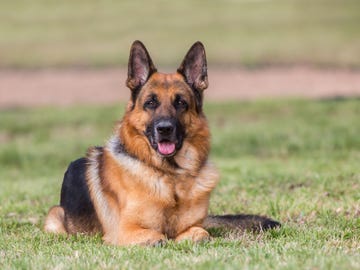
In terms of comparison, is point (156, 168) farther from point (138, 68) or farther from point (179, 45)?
point (179, 45)

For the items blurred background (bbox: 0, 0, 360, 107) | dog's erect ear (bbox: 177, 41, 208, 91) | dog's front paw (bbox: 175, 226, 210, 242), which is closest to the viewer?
dog's front paw (bbox: 175, 226, 210, 242)

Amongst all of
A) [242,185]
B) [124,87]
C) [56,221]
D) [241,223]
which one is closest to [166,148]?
[241,223]

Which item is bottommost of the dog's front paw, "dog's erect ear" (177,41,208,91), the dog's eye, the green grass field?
the green grass field

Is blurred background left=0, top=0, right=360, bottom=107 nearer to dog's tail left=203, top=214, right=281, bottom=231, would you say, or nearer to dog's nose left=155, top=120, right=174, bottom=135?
dog's tail left=203, top=214, right=281, bottom=231

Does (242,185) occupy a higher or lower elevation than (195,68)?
lower

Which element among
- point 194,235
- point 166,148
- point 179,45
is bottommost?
point 194,235

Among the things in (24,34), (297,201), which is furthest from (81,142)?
(24,34)

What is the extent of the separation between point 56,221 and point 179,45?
1084 inches

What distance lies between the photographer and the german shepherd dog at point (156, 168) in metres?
7.39

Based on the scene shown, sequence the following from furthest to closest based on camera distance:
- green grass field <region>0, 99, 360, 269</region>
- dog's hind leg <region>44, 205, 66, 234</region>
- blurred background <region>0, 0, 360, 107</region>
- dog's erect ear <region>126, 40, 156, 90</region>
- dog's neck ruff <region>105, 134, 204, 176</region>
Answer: blurred background <region>0, 0, 360, 107</region> < dog's hind leg <region>44, 205, 66, 234</region> < dog's erect ear <region>126, 40, 156, 90</region> < dog's neck ruff <region>105, 134, 204, 176</region> < green grass field <region>0, 99, 360, 269</region>

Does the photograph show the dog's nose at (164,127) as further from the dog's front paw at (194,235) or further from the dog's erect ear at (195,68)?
the dog's front paw at (194,235)

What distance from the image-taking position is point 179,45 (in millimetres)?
35438

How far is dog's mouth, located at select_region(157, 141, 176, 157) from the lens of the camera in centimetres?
739

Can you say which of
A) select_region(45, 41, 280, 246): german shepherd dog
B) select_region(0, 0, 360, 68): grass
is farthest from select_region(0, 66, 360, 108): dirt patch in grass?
select_region(45, 41, 280, 246): german shepherd dog
